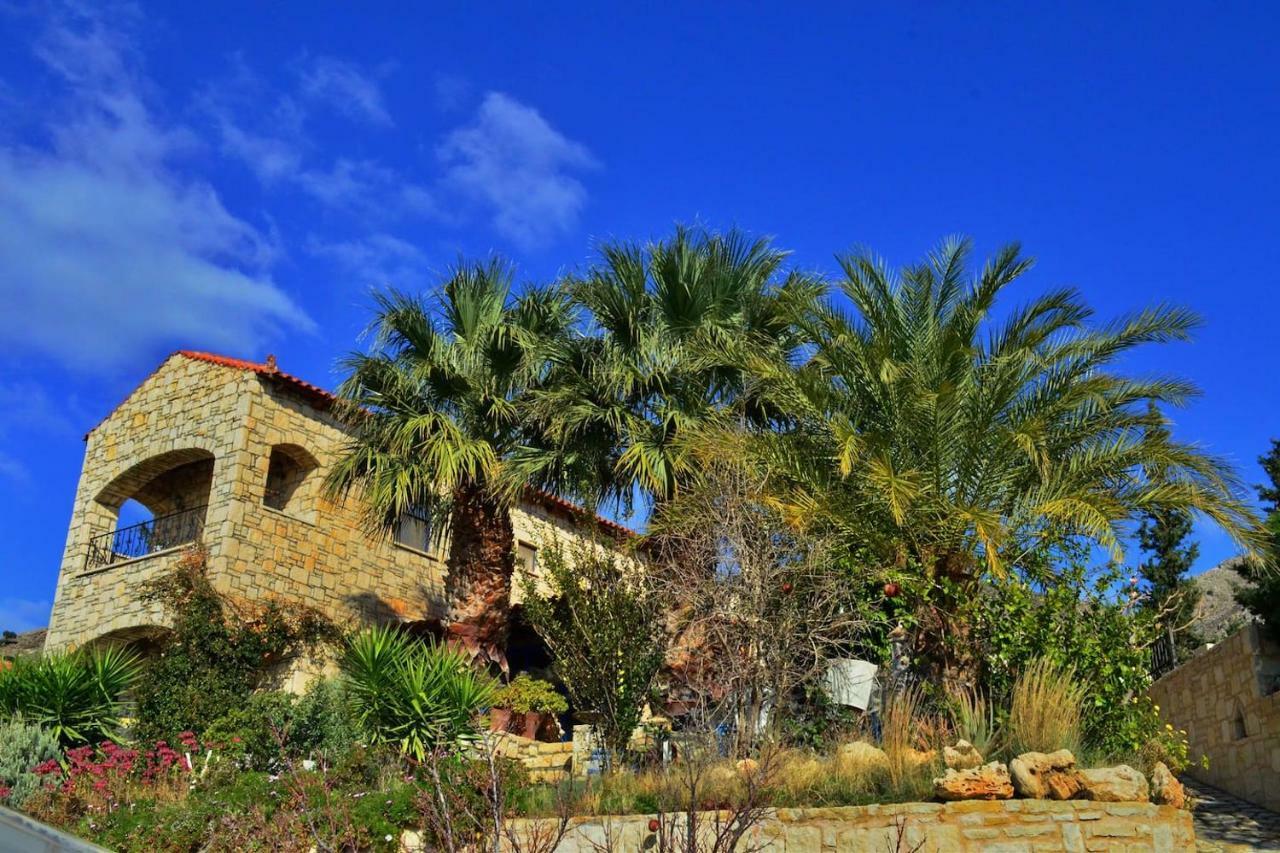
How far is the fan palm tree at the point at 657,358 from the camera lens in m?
16.9

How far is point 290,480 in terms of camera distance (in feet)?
74.4

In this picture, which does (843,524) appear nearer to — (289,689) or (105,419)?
(289,689)

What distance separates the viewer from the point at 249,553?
20328 mm

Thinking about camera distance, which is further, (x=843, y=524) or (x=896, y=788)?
(x=843, y=524)

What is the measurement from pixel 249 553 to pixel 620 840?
38.4 feet

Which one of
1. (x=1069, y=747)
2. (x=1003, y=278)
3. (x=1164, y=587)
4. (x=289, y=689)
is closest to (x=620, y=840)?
(x=1069, y=747)

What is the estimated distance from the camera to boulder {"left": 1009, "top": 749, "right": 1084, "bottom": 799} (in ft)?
32.7

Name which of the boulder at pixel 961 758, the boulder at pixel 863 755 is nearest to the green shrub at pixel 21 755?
the boulder at pixel 863 755

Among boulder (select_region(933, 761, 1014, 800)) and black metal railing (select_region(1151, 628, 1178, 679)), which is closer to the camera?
boulder (select_region(933, 761, 1014, 800))

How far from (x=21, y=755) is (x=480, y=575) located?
6.24 meters

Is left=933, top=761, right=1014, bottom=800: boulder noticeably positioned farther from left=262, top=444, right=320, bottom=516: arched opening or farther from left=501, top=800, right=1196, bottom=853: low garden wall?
left=262, top=444, right=320, bottom=516: arched opening

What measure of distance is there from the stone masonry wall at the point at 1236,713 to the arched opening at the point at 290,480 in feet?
48.7

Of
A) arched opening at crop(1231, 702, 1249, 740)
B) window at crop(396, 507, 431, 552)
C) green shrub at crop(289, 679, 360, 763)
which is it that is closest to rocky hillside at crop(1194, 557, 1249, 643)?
arched opening at crop(1231, 702, 1249, 740)

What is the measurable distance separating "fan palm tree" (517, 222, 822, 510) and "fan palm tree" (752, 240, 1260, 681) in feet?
6.37
